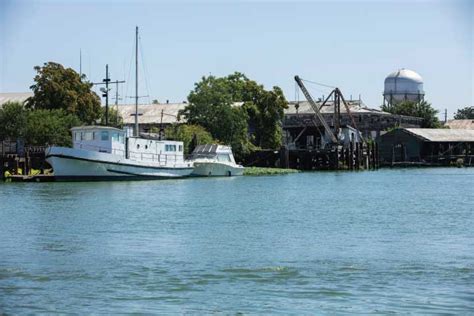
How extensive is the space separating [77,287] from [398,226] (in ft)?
45.2

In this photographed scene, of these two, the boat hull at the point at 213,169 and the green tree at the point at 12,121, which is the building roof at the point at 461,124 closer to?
the boat hull at the point at 213,169

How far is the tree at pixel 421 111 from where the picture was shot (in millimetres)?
124312

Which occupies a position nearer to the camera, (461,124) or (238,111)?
(238,111)

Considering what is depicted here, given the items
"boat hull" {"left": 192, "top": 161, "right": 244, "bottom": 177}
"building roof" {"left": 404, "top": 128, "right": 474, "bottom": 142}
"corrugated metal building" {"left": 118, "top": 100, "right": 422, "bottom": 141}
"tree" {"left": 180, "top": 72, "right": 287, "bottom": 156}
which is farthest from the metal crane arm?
"boat hull" {"left": 192, "top": 161, "right": 244, "bottom": 177}

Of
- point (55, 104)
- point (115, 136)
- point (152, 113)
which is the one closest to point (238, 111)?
point (55, 104)

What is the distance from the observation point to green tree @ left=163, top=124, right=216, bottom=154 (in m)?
78.5

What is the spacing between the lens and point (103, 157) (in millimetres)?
56031

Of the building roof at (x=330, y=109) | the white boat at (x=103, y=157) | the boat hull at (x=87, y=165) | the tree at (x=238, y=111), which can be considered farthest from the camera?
the building roof at (x=330, y=109)

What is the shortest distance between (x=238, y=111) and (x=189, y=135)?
9147 millimetres

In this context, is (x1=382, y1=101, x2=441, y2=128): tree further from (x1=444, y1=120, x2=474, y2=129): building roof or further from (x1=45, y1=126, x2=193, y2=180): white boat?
(x1=45, y1=126, x2=193, y2=180): white boat

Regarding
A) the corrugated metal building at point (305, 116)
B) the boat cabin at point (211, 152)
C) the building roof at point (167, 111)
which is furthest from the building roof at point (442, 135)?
the boat cabin at point (211, 152)

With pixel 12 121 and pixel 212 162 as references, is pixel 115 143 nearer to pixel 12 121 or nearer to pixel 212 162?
pixel 212 162

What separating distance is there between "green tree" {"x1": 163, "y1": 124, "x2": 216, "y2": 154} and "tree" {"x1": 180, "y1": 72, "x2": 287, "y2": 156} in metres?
3.71

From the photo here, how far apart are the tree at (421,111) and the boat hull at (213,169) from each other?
187ft
